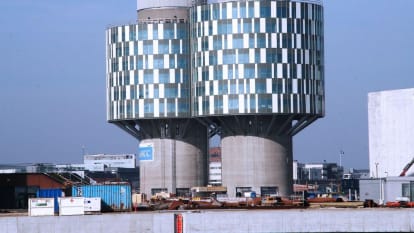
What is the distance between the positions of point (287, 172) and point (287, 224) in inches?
3154

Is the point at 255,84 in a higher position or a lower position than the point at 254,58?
lower

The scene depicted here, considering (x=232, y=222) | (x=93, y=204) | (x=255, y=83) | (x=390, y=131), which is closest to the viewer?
(x=232, y=222)

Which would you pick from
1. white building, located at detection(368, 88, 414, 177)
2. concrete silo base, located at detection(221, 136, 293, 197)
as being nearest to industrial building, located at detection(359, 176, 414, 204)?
white building, located at detection(368, 88, 414, 177)

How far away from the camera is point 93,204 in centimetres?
12250

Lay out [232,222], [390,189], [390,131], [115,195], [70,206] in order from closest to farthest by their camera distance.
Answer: [232,222] → [70,206] → [115,195] → [390,189] → [390,131]

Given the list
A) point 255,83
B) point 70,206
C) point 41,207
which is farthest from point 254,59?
point 41,207

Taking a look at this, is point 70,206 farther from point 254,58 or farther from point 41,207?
point 254,58

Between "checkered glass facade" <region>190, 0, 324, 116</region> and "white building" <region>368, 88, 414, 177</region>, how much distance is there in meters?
18.9

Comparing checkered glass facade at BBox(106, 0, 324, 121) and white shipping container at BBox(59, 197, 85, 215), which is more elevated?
checkered glass facade at BBox(106, 0, 324, 121)

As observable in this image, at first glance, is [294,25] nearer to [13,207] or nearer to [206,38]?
[206,38]

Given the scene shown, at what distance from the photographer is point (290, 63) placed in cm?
19338

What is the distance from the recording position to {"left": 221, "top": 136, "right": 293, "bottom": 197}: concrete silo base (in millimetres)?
190875

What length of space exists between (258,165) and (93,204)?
71.7m

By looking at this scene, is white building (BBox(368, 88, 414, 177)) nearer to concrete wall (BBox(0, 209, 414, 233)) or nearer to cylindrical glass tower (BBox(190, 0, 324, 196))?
Answer: cylindrical glass tower (BBox(190, 0, 324, 196))
